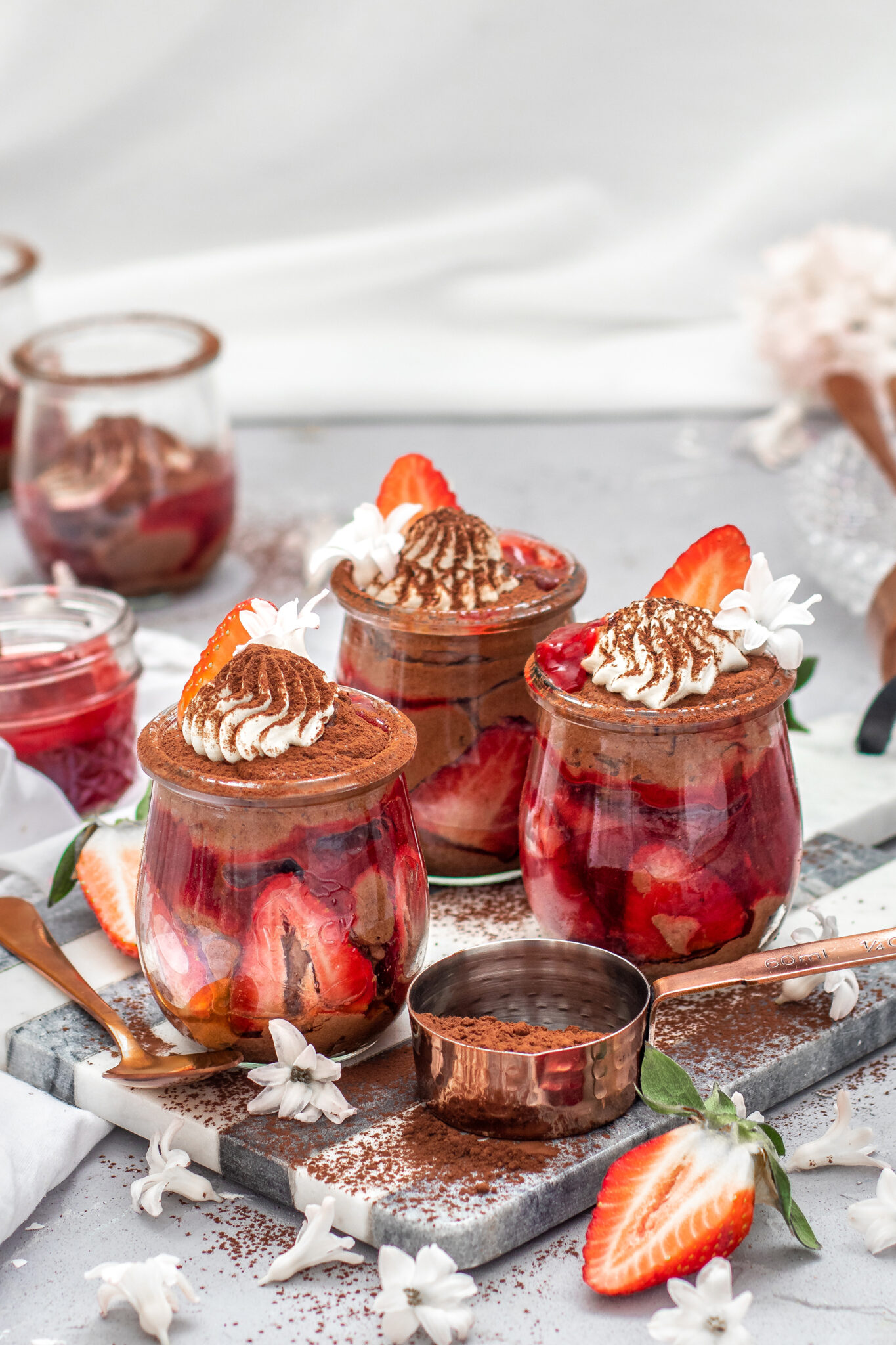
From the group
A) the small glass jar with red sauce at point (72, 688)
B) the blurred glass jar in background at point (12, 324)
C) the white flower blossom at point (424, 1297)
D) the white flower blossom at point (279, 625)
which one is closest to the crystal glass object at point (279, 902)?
the white flower blossom at point (279, 625)

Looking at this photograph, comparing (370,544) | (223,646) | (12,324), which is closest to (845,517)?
(370,544)

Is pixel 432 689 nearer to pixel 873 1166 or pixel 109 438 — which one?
pixel 873 1166

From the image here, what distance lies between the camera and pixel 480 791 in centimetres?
146

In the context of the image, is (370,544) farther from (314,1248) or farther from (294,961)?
(314,1248)

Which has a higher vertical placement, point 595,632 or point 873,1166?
point 595,632

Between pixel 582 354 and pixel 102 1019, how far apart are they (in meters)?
2.51

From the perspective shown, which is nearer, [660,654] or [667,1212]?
[667,1212]

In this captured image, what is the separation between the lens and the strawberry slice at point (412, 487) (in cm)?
156

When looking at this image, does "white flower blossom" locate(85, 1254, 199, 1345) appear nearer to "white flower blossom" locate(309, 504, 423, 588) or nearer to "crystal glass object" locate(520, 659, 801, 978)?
"crystal glass object" locate(520, 659, 801, 978)

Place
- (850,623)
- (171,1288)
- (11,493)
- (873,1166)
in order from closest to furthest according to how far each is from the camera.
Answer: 1. (171,1288)
2. (873,1166)
3. (850,623)
4. (11,493)

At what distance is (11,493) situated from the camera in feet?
9.95

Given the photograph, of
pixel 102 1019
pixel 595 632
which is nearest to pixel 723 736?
pixel 595 632

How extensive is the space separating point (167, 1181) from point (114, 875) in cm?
36

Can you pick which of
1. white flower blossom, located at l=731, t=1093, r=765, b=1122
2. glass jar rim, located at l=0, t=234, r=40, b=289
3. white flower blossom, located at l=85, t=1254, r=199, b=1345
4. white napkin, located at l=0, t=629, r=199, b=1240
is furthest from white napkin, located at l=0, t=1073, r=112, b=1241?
glass jar rim, located at l=0, t=234, r=40, b=289
